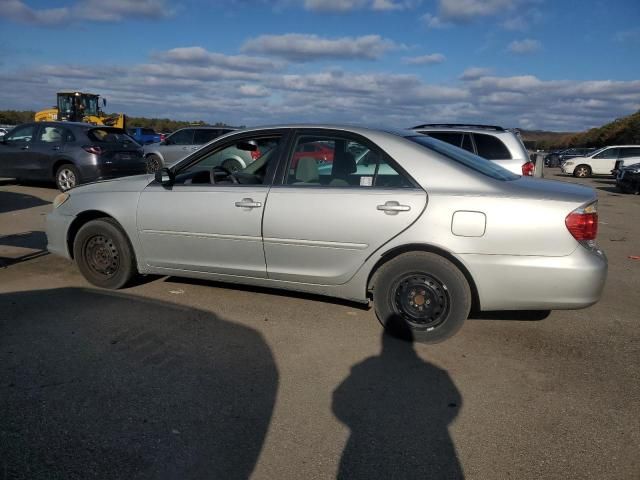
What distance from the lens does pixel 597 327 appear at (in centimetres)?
445

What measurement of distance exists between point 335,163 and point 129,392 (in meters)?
2.38

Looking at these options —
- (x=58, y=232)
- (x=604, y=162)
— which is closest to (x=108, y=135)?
(x=58, y=232)

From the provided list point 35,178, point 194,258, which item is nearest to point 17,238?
point 194,258

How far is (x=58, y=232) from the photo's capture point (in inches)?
209

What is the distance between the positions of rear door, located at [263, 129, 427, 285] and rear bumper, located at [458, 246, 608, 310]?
0.66 meters

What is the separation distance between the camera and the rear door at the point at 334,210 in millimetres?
3963

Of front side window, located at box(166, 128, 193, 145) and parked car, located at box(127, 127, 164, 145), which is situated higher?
parked car, located at box(127, 127, 164, 145)

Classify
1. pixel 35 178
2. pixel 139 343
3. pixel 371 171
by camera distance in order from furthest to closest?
pixel 35 178 → pixel 371 171 → pixel 139 343

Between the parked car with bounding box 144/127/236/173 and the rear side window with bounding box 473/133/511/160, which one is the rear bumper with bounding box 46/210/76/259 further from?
the parked car with bounding box 144/127/236/173

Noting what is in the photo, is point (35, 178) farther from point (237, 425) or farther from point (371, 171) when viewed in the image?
point (237, 425)

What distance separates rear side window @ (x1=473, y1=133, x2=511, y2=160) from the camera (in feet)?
29.3

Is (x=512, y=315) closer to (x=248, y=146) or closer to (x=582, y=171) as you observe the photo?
(x=248, y=146)

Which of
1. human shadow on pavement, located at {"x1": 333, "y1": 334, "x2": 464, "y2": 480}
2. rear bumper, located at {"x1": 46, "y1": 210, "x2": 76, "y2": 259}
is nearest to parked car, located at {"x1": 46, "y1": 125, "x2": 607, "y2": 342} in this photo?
rear bumper, located at {"x1": 46, "y1": 210, "x2": 76, "y2": 259}

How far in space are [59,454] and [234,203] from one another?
238 cm
